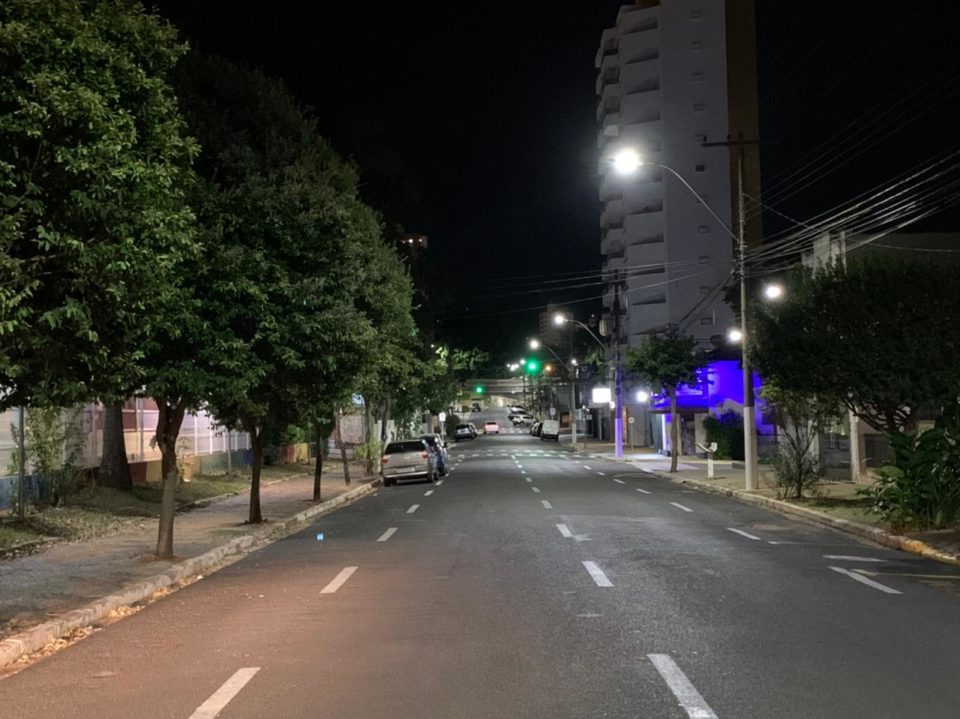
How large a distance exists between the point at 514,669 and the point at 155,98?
6036 millimetres

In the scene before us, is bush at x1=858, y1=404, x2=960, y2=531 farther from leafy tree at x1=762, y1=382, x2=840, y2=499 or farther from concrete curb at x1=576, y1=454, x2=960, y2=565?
leafy tree at x1=762, y1=382, x2=840, y2=499

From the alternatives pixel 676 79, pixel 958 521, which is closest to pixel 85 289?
pixel 958 521

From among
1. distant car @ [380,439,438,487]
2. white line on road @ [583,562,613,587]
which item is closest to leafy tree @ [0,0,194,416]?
white line on road @ [583,562,613,587]

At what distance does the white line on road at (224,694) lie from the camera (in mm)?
6285

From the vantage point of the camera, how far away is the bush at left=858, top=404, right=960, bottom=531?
16.1 meters

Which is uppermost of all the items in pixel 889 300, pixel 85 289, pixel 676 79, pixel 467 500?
→ pixel 676 79

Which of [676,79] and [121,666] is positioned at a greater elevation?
[676,79]

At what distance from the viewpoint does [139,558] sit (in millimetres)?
13867

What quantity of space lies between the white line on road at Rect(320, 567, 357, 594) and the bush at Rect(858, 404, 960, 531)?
984 cm

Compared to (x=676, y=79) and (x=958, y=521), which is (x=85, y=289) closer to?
(x=958, y=521)

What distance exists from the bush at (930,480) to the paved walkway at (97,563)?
468 inches

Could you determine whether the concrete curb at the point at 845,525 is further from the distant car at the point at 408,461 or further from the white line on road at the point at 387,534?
the distant car at the point at 408,461

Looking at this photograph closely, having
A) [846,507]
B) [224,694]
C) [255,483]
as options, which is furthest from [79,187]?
Answer: [846,507]

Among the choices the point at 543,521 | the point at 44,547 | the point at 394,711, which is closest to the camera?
the point at 394,711
